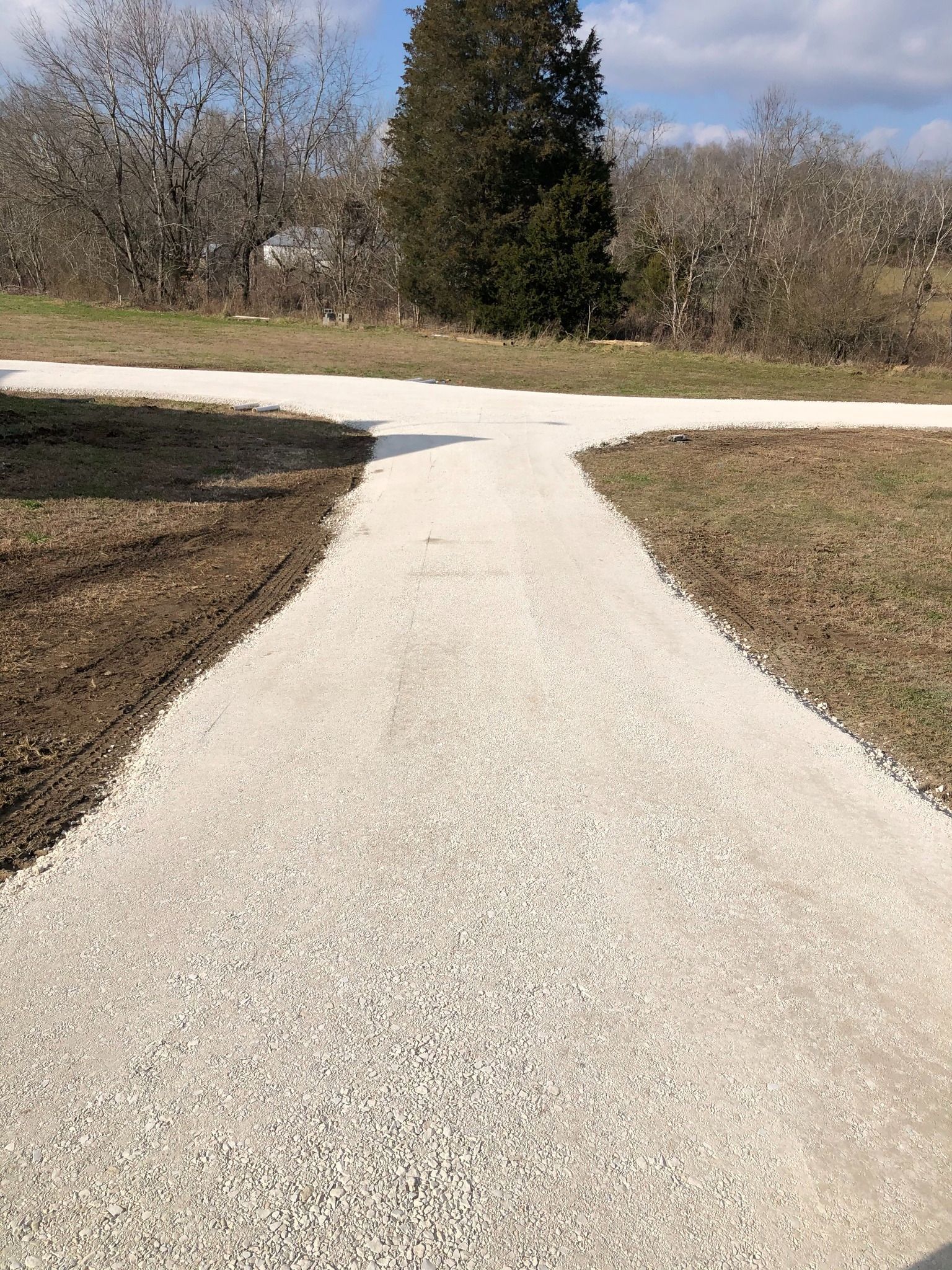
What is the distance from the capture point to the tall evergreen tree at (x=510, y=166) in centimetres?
2953

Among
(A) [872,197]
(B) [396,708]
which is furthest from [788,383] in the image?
(B) [396,708]

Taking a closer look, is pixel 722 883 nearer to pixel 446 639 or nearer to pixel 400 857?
pixel 400 857

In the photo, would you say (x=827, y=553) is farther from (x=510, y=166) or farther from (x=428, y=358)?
(x=510, y=166)

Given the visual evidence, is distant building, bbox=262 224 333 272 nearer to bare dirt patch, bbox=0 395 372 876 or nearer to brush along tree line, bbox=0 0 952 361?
brush along tree line, bbox=0 0 952 361

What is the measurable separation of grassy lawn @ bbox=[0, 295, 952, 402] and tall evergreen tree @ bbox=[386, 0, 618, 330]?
2.48m

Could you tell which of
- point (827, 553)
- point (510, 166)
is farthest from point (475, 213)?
point (827, 553)

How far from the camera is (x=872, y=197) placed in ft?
112

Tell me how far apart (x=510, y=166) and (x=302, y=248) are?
11.9 m

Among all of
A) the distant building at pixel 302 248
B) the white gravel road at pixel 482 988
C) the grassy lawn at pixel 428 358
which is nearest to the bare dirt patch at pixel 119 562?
the white gravel road at pixel 482 988

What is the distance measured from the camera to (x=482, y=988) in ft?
9.59

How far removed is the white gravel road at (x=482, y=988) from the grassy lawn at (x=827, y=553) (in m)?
0.52

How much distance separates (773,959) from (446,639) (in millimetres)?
3298

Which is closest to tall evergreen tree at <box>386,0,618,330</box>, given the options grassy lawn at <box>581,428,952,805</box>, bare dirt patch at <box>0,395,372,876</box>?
grassy lawn at <box>581,428,952,805</box>

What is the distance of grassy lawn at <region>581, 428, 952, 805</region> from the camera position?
17.6ft
